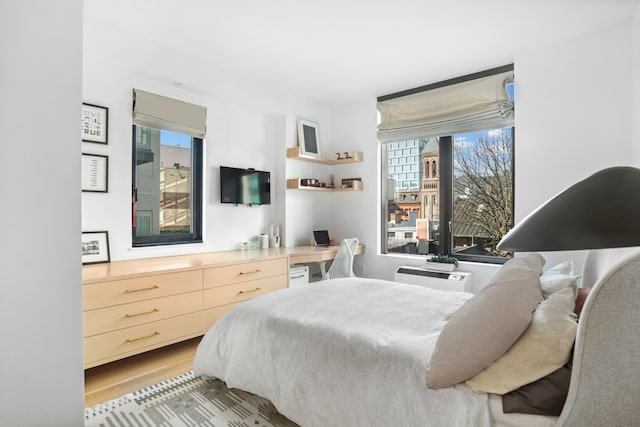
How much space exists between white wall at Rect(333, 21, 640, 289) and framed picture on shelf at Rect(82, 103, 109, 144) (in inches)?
146

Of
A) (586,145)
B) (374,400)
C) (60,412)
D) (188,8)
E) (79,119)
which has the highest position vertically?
(188,8)

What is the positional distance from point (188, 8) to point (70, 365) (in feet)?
8.44

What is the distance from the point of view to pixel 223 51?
3.15 meters

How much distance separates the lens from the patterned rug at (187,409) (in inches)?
71.4

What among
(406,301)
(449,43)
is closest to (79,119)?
(406,301)

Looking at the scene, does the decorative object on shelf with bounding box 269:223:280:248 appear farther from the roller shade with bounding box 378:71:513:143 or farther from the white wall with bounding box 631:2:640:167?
the white wall with bounding box 631:2:640:167

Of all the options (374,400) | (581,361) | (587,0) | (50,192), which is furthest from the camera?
(587,0)

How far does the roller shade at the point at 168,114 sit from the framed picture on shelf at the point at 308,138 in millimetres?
1232

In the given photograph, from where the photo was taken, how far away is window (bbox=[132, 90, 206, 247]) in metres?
3.13

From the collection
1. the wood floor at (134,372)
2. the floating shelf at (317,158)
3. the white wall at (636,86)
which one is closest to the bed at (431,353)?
the wood floor at (134,372)

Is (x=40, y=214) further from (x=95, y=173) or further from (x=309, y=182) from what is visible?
(x=309, y=182)

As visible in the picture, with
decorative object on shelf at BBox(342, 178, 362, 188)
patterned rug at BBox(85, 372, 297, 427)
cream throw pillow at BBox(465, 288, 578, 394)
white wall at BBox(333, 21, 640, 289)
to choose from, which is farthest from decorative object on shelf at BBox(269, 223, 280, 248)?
cream throw pillow at BBox(465, 288, 578, 394)

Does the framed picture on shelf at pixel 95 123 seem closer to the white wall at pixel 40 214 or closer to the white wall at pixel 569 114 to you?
the white wall at pixel 40 214

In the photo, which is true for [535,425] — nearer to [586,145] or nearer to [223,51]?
[586,145]
